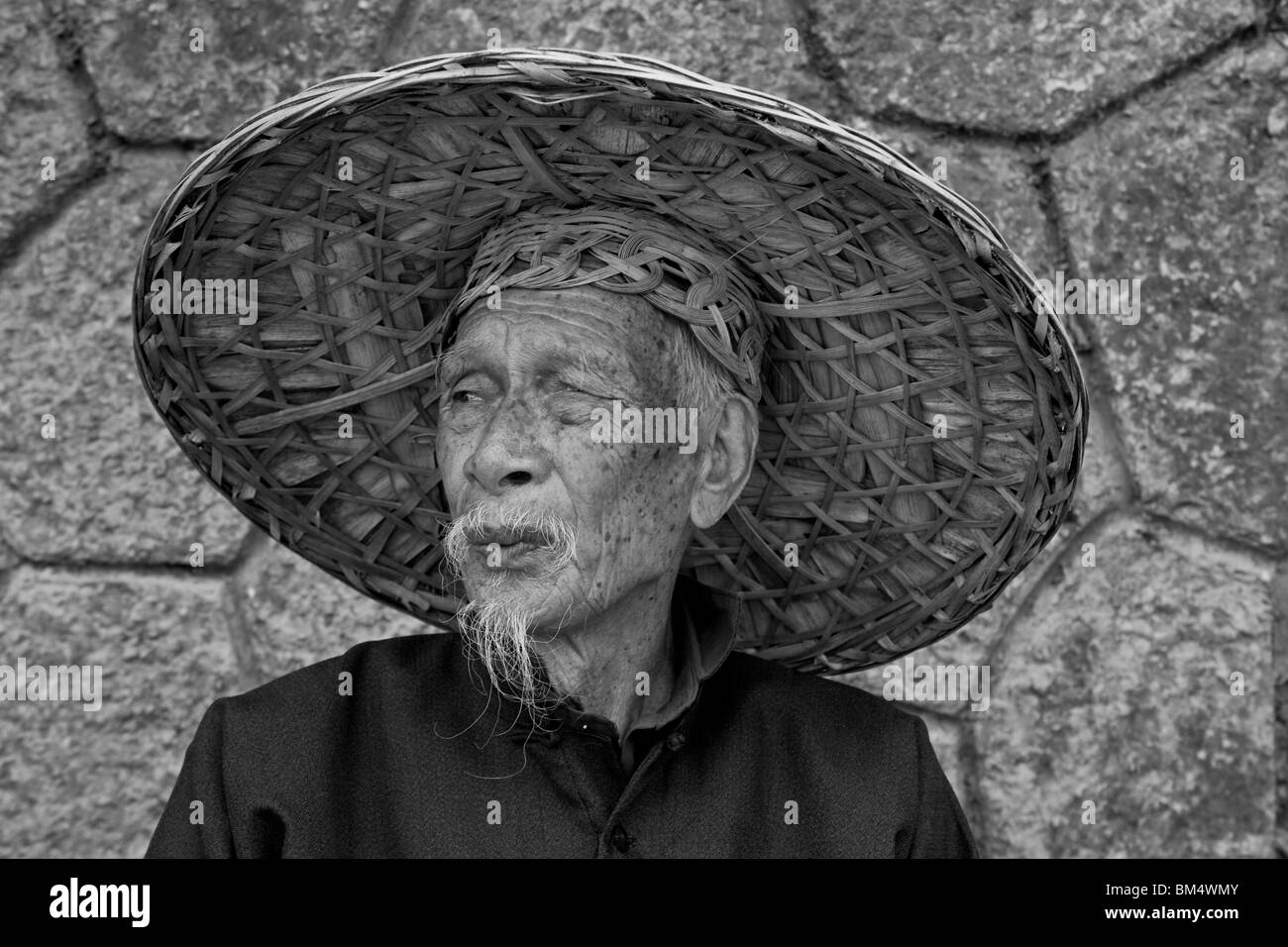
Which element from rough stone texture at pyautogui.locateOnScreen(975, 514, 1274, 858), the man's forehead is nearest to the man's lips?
the man's forehead

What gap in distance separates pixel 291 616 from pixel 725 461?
108cm

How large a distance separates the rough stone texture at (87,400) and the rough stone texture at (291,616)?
14cm

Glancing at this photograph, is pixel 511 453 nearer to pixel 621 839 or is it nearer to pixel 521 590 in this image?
pixel 521 590

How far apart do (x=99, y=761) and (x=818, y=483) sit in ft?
4.44

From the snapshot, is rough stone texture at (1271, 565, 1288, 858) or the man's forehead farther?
rough stone texture at (1271, 565, 1288, 858)

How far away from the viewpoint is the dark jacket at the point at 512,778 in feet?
5.51

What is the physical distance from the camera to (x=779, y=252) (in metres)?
1.72

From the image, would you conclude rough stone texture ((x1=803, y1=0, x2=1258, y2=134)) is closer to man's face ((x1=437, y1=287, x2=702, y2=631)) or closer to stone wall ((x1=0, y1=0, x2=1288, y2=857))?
stone wall ((x1=0, y1=0, x2=1288, y2=857))

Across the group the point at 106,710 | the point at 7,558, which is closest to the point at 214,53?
the point at 7,558

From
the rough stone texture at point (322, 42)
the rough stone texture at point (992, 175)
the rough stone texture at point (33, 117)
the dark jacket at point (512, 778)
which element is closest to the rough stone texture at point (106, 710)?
the rough stone texture at point (33, 117)

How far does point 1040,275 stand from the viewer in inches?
100

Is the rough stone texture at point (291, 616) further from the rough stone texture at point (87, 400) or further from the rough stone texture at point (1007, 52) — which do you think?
the rough stone texture at point (1007, 52)

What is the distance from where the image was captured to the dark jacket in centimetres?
168
